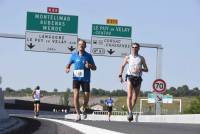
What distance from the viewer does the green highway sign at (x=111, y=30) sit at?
41875 millimetres

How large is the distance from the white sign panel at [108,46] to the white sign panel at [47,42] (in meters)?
1.84

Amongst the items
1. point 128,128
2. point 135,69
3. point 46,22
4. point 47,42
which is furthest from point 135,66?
point 46,22

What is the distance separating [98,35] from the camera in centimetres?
4219

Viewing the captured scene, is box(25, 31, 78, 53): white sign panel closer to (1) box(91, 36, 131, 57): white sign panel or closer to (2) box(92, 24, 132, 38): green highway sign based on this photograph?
(1) box(91, 36, 131, 57): white sign panel

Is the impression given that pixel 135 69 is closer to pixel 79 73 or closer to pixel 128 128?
pixel 79 73

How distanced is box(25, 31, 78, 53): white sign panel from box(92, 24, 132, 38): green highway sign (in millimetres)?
1975

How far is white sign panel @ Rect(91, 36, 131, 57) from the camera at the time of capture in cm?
4191

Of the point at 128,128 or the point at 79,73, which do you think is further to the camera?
the point at 79,73

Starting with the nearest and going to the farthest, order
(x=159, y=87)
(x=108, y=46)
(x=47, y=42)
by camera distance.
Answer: (x=159, y=87), (x=47, y=42), (x=108, y=46)

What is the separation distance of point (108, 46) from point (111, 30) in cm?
103

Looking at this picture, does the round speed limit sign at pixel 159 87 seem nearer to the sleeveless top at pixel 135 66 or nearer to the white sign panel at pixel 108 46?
the white sign panel at pixel 108 46

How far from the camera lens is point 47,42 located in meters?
40.8

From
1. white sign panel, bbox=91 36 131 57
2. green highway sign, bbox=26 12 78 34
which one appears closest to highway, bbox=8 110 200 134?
green highway sign, bbox=26 12 78 34

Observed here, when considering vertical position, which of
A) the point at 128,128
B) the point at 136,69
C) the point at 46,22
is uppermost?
the point at 46,22
